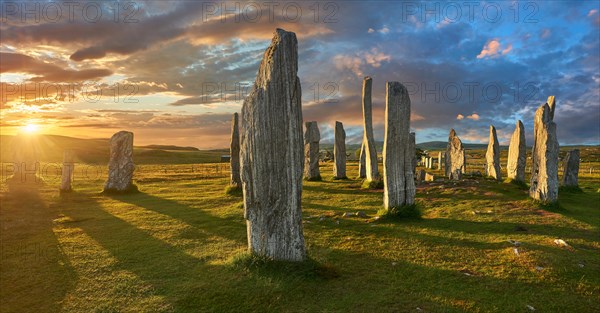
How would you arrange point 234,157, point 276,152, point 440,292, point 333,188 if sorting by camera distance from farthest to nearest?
point 333,188 → point 234,157 → point 276,152 → point 440,292

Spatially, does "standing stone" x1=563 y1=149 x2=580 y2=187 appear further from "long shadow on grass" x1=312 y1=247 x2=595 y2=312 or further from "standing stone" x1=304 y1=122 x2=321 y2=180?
"long shadow on grass" x1=312 y1=247 x2=595 y2=312

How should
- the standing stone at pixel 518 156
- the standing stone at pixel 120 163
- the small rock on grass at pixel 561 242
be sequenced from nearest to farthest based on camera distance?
1. the small rock on grass at pixel 561 242
2. the standing stone at pixel 120 163
3. the standing stone at pixel 518 156

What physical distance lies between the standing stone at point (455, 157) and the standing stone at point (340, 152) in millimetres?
8641

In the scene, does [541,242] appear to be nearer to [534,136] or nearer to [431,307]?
[431,307]

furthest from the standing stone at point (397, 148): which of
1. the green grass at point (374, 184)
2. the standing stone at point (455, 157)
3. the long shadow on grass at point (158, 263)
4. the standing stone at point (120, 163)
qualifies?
the standing stone at point (120, 163)

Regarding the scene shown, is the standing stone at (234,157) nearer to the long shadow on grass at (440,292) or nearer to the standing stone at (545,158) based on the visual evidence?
the long shadow on grass at (440,292)

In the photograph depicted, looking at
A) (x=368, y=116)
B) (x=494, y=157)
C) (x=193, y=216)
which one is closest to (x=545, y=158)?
(x=494, y=157)

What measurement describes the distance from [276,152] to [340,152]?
72.0 ft

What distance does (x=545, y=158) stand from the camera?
1780 centimetres

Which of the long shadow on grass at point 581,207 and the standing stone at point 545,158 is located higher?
the standing stone at point 545,158

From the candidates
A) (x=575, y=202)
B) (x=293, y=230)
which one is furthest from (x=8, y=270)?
(x=575, y=202)

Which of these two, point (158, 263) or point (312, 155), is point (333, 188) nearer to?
point (312, 155)

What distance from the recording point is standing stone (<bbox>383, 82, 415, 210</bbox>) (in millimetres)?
A: 15750

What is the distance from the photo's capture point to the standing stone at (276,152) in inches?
373
